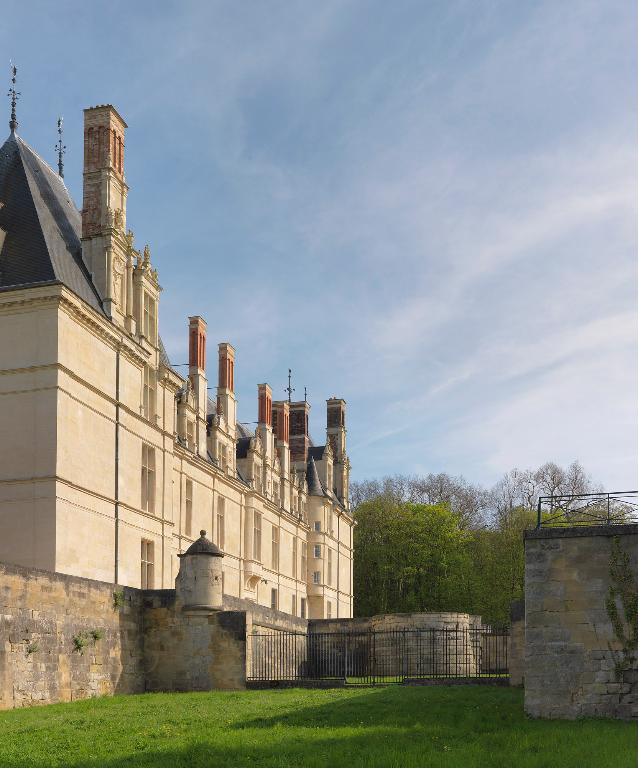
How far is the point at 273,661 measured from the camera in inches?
1172

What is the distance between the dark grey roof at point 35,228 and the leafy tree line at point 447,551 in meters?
35.7

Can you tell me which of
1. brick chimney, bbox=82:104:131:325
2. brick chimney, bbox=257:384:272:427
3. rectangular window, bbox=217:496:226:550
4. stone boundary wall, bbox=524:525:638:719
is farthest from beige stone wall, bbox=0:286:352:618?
brick chimney, bbox=257:384:272:427

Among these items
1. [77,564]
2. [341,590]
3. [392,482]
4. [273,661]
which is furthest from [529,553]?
[392,482]

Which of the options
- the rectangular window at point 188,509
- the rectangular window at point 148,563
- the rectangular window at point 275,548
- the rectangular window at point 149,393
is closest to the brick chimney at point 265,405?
the rectangular window at point 275,548

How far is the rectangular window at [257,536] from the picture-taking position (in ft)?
173

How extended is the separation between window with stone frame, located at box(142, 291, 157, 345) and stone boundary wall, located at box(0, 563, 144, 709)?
12581 millimetres

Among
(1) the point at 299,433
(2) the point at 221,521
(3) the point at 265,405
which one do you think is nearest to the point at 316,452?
(1) the point at 299,433

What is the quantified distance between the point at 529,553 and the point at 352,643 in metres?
25.2

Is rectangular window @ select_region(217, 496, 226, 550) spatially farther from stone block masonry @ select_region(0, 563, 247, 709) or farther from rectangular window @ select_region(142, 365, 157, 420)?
stone block masonry @ select_region(0, 563, 247, 709)

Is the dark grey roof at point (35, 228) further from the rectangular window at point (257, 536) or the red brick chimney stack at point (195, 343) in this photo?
the rectangular window at point (257, 536)

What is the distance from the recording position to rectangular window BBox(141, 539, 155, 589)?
35812mm

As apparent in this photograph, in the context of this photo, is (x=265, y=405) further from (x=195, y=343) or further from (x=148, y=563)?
(x=148, y=563)

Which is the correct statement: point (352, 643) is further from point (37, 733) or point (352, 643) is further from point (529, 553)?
→ point (37, 733)

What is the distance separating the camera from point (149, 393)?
3766 centimetres
